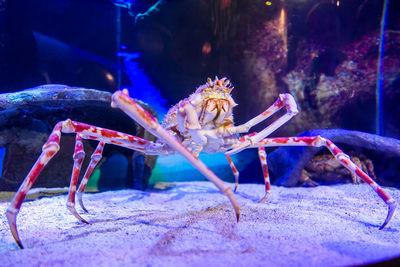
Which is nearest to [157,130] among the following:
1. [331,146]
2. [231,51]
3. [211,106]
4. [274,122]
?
[211,106]

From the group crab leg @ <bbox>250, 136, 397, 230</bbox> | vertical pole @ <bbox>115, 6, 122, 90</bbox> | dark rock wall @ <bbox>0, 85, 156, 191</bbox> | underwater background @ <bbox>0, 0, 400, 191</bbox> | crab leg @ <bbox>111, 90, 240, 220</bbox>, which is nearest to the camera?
crab leg @ <bbox>111, 90, 240, 220</bbox>

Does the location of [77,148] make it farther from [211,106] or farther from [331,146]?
[331,146]

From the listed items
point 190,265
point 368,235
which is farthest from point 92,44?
point 368,235

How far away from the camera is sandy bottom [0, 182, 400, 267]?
4.22ft

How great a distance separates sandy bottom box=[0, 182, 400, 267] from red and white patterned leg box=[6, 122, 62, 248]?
0.17 m

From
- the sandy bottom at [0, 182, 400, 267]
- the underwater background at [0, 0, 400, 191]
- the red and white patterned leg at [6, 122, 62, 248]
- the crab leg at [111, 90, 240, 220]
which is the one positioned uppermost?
the underwater background at [0, 0, 400, 191]

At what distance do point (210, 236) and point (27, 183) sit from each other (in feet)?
5.12

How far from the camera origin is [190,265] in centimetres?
120

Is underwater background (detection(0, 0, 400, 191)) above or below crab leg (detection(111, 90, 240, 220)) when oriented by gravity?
above

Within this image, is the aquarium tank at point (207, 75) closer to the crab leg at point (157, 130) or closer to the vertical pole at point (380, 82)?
the vertical pole at point (380, 82)

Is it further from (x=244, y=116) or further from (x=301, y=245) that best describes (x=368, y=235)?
(x=244, y=116)

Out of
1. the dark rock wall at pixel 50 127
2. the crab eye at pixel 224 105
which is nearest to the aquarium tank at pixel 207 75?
the dark rock wall at pixel 50 127

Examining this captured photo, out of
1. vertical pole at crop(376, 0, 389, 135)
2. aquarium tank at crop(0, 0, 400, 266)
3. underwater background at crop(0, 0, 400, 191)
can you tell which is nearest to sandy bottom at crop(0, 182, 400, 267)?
aquarium tank at crop(0, 0, 400, 266)

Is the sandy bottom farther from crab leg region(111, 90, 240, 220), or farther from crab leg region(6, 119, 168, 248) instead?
crab leg region(111, 90, 240, 220)
